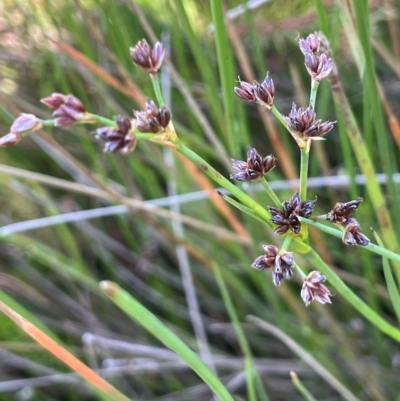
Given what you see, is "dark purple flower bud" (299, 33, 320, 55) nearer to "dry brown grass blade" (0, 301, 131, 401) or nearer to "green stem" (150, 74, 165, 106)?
"green stem" (150, 74, 165, 106)

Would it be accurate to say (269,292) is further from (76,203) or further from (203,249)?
(76,203)

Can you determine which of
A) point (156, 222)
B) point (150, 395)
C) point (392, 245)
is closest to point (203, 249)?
point (156, 222)

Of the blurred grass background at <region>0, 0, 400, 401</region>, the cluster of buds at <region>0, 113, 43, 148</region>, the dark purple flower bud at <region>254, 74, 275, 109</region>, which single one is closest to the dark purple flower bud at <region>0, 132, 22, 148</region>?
the cluster of buds at <region>0, 113, 43, 148</region>

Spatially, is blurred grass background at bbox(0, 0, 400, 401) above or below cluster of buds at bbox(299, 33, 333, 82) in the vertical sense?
below

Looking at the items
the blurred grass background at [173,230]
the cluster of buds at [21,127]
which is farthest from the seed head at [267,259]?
the blurred grass background at [173,230]

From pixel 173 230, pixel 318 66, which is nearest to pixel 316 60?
pixel 318 66
